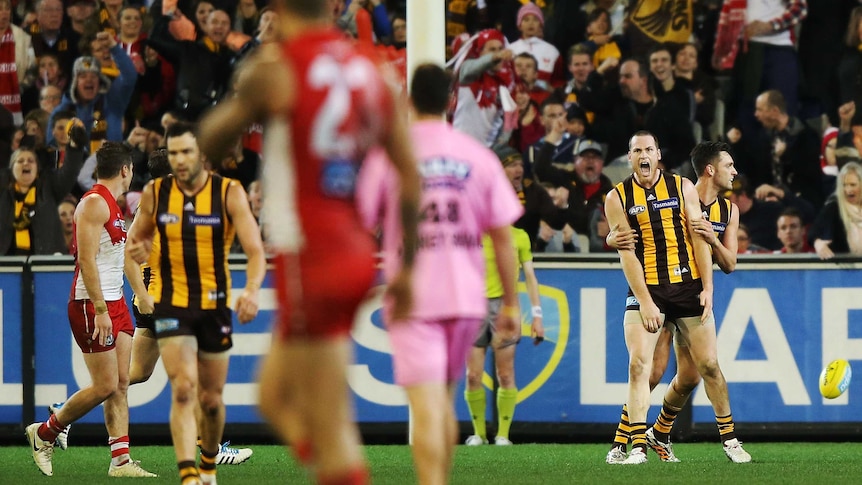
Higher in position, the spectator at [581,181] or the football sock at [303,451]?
the spectator at [581,181]

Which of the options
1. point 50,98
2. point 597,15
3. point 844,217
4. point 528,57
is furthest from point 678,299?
point 50,98

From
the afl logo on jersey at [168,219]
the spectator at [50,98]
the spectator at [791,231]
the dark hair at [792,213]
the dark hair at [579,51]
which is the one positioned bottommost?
the spectator at [791,231]

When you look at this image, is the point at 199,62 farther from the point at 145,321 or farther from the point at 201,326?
the point at 201,326

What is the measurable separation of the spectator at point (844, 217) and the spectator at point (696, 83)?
70.9 inches

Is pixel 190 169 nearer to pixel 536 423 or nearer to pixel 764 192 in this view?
pixel 536 423

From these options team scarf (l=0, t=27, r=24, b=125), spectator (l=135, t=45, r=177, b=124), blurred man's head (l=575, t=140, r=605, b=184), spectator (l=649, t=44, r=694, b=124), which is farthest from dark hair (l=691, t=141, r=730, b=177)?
team scarf (l=0, t=27, r=24, b=125)

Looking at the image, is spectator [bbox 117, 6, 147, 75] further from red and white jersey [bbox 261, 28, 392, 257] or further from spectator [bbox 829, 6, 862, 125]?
red and white jersey [bbox 261, 28, 392, 257]

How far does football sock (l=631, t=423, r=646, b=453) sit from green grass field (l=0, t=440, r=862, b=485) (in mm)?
184

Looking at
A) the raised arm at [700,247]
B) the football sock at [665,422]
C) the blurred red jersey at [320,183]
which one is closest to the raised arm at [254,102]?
the blurred red jersey at [320,183]

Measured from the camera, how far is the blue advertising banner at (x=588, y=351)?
43.9 ft

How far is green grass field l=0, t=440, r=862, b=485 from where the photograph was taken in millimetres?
9898

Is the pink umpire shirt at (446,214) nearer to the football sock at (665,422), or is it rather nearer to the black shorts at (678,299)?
the black shorts at (678,299)

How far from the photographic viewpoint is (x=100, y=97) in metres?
15.8

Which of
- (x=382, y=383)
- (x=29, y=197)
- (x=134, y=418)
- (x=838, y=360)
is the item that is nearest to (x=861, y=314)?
(x=838, y=360)
